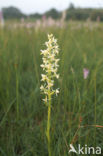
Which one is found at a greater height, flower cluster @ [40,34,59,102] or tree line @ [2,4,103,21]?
tree line @ [2,4,103,21]

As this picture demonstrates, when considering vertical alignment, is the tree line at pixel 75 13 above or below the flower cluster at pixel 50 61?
above

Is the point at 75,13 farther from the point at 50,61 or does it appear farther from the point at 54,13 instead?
the point at 50,61

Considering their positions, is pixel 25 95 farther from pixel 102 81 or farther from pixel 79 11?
pixel 79 11

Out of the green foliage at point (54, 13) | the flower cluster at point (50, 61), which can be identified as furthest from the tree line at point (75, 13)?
the flower cluster at point (50, 61)

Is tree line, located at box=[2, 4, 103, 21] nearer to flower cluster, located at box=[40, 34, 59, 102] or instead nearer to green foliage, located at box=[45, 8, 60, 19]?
green foliage, located at box=[45, 8, 60, 19]

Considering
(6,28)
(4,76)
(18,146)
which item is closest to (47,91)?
(18,146)

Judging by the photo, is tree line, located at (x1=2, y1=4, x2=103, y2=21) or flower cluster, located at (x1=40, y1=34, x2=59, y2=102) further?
tree line, located at (x1=2, y1=4, x2=103, y2=21)

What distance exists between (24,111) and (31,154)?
73 centimetres

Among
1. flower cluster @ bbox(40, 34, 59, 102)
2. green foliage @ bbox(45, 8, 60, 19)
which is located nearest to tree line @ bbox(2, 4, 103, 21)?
green foliage @ bbox(45, 8, 60, 19)

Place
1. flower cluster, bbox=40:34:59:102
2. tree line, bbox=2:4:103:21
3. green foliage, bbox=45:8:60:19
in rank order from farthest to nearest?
green foliage, bbox=45:8:60:19 → tree line, bbox=2:4:103:21 → flower cluster, bbox=40:34:59:102

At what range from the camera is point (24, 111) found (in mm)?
2305

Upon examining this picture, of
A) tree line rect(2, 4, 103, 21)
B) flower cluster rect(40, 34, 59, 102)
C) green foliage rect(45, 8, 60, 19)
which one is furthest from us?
green foliage rect(45, 8, 60, 19)

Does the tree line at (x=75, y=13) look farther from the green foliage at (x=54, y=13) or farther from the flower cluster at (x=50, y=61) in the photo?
the flower cluster at (x=50, y=61)

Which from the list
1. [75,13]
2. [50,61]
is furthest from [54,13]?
[50,61]
